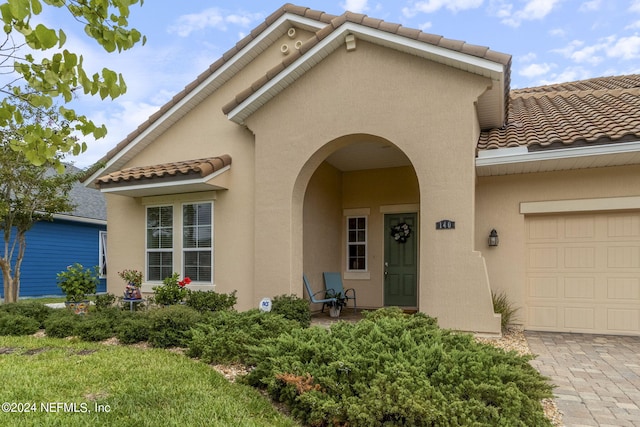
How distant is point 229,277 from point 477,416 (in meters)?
6.42

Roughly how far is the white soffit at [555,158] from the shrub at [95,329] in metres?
6.89

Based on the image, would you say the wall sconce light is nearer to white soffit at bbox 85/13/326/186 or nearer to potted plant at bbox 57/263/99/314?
white soffit at bbox 85/13/326/186

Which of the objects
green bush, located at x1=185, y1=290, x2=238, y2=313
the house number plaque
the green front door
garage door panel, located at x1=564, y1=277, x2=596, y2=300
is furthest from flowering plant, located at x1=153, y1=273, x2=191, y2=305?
garage door panel, located at x1=564, y1=277, x2=596, y2=300

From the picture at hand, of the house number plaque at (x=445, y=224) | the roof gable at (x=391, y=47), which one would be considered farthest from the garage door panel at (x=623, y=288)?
the roof gable at (x=391, y=47)

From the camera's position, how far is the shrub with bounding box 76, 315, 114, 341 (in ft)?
21.5

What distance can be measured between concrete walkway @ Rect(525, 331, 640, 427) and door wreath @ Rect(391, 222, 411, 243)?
377 centimetres

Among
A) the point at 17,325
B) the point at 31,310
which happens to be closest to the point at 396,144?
the point at 17,325

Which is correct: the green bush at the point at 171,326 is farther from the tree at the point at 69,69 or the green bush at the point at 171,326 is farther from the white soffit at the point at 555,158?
the white soffit at the point at 555,158

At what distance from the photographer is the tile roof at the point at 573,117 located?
22.1ft

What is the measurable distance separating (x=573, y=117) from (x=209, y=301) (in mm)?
8063

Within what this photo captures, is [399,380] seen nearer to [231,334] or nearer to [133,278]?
[231,334]

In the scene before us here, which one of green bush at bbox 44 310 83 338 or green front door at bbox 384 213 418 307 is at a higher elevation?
green front door at bbox 384 213 418 307

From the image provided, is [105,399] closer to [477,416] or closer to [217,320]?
[217,320]

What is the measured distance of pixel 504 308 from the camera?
25.1 feet
